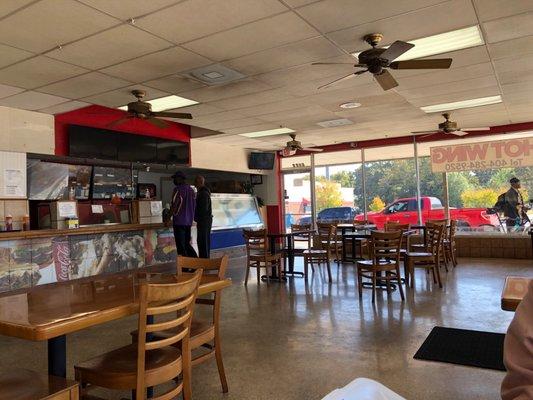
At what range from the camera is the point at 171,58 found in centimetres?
425

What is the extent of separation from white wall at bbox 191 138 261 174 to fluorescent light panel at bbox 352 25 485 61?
5112mm

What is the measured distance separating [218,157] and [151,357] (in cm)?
756

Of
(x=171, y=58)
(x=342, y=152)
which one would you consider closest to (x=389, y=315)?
(x=171, y=58)

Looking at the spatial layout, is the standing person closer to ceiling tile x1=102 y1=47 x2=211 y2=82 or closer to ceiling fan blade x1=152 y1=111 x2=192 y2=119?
ceiling fan blade x1=152 y1=111 x2=192 y2=119

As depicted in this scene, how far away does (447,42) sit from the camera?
4254 millimetres

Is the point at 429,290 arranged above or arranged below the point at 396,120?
below

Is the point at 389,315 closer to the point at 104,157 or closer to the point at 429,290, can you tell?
the point at 429,290

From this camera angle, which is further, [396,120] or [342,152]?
[342,152]

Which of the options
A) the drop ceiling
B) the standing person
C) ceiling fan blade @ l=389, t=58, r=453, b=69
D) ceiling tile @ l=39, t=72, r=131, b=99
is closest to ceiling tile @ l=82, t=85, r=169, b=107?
the drop ceiling

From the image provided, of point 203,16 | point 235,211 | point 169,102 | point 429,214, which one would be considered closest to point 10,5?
point 203,16

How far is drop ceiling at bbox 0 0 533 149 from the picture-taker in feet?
10.8

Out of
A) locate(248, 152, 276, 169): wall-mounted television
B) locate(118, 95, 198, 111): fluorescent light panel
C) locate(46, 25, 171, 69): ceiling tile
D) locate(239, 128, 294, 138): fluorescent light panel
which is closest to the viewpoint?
locate(46, 25, 171, 69): ceiling tile

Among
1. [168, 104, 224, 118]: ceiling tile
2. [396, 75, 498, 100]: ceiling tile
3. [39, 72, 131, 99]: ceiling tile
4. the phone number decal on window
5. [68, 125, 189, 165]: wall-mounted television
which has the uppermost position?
[396, 75, 498, 100]: ceiling tile

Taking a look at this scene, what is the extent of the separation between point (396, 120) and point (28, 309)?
23.9ft
